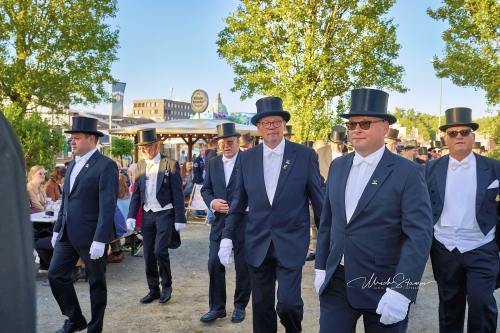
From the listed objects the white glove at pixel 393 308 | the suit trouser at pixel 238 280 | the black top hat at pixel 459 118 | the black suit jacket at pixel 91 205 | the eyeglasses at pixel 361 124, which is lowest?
the suit trouser at pixel 238 280

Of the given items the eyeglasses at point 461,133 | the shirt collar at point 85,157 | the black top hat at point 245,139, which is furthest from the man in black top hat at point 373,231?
the black top hat at point 245,139

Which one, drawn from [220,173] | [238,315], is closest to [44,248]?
[220,173]

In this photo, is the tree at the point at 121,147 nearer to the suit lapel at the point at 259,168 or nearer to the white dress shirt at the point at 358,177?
the suit lapel at the point at 259,168

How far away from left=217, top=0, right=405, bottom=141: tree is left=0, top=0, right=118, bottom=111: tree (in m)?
6.69

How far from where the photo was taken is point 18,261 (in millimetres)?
915

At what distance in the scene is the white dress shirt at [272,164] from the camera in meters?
4.65

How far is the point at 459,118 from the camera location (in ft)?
15.8

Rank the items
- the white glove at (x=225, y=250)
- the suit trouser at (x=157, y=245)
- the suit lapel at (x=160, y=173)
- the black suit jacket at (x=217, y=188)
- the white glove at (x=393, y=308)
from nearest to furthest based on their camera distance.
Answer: the white glove at (x=393, y=308)
the white glove at (x=225, y=250)
the black suit jacket at (x=217, y=188)
the suit trouser at (x=157, y=245)
the suit lapel at (x=160, y=173)

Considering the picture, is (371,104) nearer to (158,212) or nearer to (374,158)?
(374,158)

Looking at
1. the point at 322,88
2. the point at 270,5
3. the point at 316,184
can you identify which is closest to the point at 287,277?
the point at 316,184

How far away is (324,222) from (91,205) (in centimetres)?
285

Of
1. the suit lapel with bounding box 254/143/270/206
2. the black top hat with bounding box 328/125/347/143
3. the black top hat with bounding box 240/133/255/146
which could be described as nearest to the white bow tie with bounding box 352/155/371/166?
the suit lapel with bounding box 254/143/270/206

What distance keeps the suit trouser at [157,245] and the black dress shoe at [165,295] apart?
55mm

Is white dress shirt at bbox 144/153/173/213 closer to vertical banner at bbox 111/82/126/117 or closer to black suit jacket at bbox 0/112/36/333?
black suit jacket at bbox 0/112/36/333
